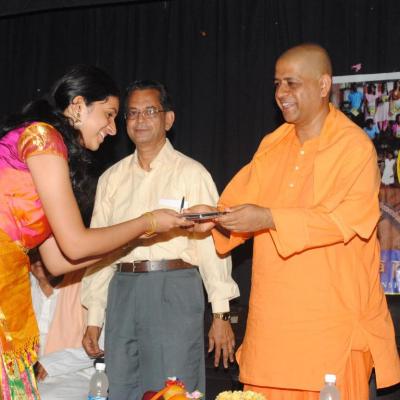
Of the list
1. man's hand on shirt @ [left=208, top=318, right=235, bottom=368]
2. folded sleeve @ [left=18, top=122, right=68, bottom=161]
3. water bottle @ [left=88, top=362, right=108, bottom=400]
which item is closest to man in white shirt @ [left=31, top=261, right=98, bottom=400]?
man's hand on shirt @ [left=208, top=318, right=235, bottom=368]

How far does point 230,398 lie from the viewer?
1883mm

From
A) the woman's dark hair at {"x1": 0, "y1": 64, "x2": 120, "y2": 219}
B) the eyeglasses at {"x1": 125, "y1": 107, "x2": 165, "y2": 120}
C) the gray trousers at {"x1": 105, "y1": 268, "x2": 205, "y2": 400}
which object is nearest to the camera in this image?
the woman's dark hair at {"x1": 0, "y1": 64, "x2": 120, "y2": 219}

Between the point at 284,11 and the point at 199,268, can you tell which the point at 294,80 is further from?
the point at 284,11

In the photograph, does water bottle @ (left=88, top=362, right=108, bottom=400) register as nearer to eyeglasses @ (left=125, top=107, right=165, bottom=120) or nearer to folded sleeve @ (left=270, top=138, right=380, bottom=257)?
folded sleeve @ (left=270, top=138, right=380, bottom=257)

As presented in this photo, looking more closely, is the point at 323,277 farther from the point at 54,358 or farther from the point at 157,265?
the point at 54,358

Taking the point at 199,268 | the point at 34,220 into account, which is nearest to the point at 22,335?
the point at 34,220

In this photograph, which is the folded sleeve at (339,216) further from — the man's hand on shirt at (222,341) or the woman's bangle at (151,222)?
the man's hand on shirt at (222,341)

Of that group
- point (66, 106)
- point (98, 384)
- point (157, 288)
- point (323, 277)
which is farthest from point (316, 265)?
point (66, 106)

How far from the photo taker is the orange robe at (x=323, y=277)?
256cm

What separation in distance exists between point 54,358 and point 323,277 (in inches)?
59.9

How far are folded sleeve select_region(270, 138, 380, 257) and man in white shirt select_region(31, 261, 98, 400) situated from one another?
138 centimetres

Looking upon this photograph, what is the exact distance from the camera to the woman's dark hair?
2215 mm

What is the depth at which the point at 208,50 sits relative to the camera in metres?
4.42

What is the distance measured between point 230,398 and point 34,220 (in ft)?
2.65
